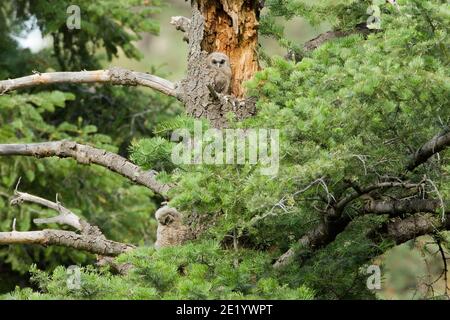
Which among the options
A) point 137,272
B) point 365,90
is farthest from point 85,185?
point 365,90

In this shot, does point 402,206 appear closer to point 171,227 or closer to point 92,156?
point 171,227

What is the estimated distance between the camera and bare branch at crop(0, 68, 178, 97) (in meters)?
7.58

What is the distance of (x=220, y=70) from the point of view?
24.2 ft

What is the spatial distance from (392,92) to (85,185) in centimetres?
612

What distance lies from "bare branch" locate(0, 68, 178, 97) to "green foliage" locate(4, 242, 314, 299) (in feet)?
5.39

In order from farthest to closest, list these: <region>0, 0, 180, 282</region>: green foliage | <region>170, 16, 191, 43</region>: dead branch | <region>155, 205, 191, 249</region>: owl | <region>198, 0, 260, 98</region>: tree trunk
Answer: <region>0, 0, 180, 282</region>: green foliage → <region>170, 16, 191, 43</region>: dead branch → <region>198, 0, 260, 98</region>: tree trunk → <region>155, 205, 191, 249</region>: owl

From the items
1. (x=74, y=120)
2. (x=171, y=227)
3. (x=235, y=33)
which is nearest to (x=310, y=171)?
(x=171, y=227)

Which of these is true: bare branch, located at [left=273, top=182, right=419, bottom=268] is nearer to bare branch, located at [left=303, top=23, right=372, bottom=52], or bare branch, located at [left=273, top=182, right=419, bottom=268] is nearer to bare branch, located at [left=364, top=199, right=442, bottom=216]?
bare branch, located at [left=364, top=199, right=442, bottom=216]

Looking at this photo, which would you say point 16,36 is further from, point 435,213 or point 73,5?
point 435,213

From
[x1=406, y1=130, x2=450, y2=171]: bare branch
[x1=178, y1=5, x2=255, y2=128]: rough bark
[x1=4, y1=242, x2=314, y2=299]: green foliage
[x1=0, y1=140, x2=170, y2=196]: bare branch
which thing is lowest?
[x1=4, y1=242, x2=314, y2=299]: green foliage

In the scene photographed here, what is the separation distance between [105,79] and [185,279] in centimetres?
239

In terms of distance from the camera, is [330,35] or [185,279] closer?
[185,279]

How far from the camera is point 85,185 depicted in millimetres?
11320

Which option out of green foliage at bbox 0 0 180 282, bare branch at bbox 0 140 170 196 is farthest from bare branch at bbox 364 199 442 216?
green foliage at bbox 0 0 180 282
